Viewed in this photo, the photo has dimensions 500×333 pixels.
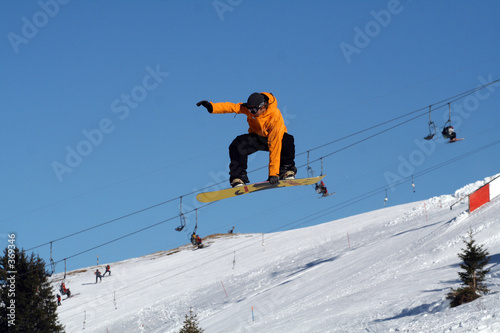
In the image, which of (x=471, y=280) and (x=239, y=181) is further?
(x=471, y=280)

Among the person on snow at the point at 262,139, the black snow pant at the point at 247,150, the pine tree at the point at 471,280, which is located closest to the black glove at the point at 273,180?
the person on snow at the point at 262,139

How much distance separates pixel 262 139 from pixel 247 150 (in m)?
0.45

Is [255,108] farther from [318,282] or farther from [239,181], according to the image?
[318,282]

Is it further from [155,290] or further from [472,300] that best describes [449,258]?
[155,290]

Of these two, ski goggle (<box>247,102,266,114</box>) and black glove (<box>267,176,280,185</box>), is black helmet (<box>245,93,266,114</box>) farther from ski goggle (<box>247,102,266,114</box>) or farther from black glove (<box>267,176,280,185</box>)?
black glove (<box>267,176,280,185</box>)

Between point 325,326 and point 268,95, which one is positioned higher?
point 268,95

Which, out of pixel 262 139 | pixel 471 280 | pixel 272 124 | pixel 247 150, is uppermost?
pixel 272 124

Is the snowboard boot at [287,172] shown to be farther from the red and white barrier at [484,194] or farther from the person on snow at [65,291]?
the person on snow at [65,291]

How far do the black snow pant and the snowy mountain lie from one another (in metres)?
6.89

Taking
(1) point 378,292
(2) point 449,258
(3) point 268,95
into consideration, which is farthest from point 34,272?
(3) point 268,95

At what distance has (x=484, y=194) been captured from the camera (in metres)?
42.1

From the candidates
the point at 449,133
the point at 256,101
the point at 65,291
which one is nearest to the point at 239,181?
the point at 256,101

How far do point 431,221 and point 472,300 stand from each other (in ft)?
77.9

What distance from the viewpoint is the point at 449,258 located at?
109 ft
